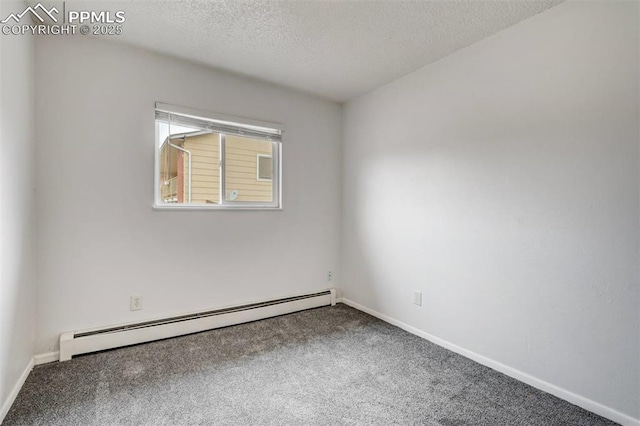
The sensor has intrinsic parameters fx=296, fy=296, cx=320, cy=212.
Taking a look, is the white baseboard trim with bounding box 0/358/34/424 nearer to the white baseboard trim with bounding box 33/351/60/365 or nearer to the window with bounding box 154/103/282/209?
the white baseboard trim with bounding box 33/351/60/365

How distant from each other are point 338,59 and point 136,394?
9.14 ft

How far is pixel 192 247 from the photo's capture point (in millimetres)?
2633

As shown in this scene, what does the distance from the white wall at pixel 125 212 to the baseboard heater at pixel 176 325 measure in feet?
0.24

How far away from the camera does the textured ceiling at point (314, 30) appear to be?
6.12 feet

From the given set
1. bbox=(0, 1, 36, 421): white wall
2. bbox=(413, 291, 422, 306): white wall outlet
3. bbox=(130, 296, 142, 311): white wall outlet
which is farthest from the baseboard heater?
bbox=(413, 291, 422, 306): white wall outlet

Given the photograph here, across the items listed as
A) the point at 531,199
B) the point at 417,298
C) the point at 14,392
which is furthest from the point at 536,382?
the point at 14,392

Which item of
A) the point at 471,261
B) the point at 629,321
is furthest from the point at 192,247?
the point at 629,321

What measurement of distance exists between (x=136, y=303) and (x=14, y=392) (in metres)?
0.80

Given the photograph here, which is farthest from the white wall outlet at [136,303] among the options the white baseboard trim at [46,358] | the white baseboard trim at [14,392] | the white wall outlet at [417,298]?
the white wall outlet at [417,298]

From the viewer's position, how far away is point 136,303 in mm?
2385

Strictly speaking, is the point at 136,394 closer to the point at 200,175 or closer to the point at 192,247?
the point at 192,247

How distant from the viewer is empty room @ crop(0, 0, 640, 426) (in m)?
1.62

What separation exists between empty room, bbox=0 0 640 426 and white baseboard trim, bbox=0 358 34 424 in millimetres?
15

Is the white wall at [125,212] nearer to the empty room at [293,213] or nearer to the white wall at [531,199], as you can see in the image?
the empty room at [293,213]
